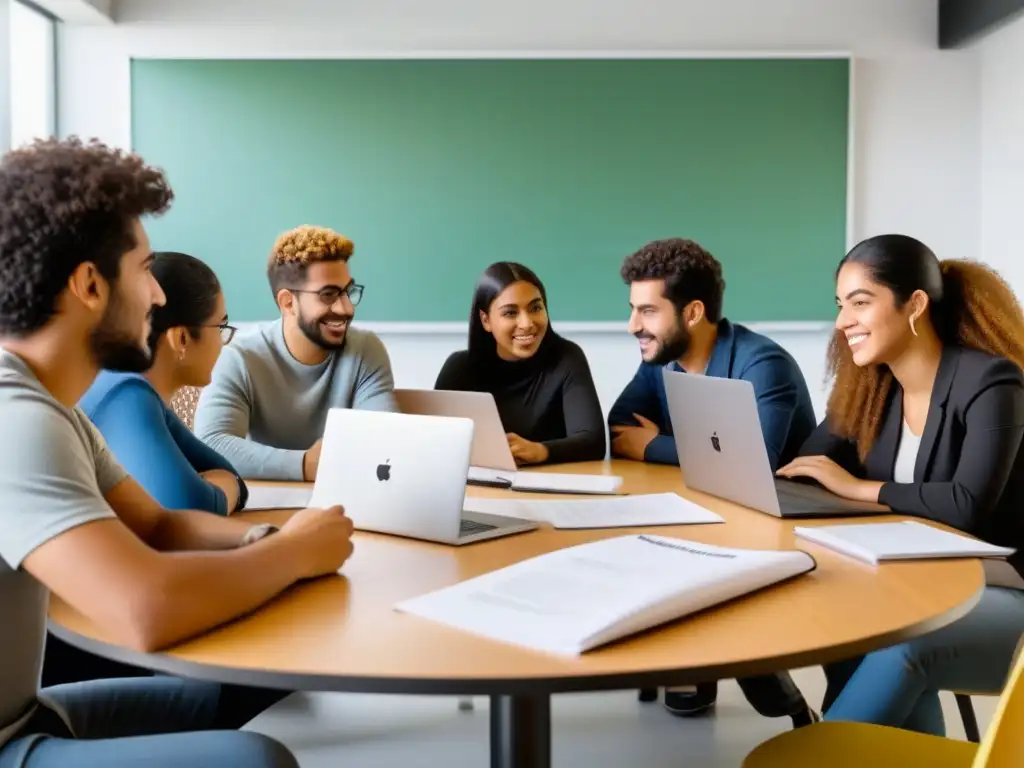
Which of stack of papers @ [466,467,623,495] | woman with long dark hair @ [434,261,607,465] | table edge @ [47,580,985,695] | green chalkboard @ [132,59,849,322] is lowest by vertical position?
table edge @ [47,580,985,695]

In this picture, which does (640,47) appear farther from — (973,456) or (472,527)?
(472,527)

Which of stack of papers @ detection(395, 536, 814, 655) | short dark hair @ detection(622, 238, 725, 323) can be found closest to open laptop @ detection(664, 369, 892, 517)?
stack of papers @ detection(395, 536, 814, 655)

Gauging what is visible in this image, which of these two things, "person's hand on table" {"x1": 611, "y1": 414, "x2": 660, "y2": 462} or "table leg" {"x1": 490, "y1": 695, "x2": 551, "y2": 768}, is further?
"person's hand on table" {"x1": 611, "y1": 414, "x2": 660, "y2": 462}

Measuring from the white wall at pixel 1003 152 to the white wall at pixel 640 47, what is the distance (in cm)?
6

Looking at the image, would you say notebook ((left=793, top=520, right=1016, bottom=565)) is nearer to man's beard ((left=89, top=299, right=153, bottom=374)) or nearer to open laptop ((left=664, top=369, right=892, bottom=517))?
open laptop ((left=664, top=369, right=892, bottom=517))

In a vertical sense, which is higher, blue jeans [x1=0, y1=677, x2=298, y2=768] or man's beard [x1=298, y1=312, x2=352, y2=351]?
man's beard [x1=298, y1=312, x2=352, y2=351]

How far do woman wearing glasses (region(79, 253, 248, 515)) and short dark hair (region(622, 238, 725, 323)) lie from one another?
125 cm

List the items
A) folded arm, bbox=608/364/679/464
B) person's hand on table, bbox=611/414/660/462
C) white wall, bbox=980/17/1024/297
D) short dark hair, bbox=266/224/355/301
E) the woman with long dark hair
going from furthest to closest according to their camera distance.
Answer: white wall, bbox=980/17/1024/297, the woman with long dark hair, folded arm, bbox=608/364/679/464, short dark hair, bbox=266/224/355/301, person's hand on table, bbox=611/414/660/462

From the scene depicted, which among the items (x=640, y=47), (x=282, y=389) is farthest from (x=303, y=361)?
(x=640, y=47)

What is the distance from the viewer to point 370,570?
1.31 m

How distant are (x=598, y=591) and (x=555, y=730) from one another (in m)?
1.45

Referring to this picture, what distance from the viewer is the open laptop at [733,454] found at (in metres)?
1.65

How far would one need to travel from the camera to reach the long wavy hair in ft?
6.32

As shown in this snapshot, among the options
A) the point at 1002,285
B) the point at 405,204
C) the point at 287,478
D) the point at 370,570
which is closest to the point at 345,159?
the point at 405,204
